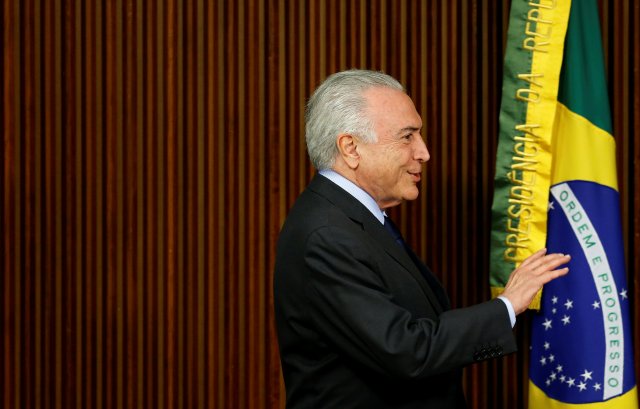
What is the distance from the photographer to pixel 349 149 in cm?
174

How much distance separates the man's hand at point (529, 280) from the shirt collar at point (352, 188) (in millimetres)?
309

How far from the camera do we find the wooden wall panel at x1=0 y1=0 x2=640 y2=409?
9.30 ft

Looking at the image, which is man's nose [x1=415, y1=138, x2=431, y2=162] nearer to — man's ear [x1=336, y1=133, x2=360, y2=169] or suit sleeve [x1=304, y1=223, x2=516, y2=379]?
man's ear [x1=336, y1=133, x2=360, y2=169]

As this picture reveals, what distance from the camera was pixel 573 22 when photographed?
238 centimetres

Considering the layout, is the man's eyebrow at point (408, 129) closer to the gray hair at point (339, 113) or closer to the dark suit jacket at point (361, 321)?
the gray hair at point (339, 113)

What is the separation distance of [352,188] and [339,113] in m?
0.16

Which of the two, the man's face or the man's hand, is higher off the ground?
the man's face

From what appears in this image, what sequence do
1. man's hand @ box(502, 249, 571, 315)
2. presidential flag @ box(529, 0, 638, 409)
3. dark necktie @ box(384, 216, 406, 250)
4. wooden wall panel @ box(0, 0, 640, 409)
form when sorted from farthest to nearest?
wooden wall panel @ box(0, 0, 640, 409) → presidential flag @ box(529, 0, 638, 409) → dark necktie @ box(384, 216, 406, 250) → man's hand @ box(502, 249, 571, 315)

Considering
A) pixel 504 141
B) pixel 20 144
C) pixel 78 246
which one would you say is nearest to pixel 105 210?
pixel 78 246

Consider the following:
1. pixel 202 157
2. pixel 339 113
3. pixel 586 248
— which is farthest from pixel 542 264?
pixel 202 157

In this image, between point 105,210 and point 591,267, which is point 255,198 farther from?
point 591,267

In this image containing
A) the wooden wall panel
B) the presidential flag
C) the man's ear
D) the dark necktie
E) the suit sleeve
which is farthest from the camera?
the wooden wall panel

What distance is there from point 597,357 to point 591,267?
0.83 ft

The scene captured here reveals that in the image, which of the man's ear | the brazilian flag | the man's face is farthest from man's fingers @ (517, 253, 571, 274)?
the brazilian flag
